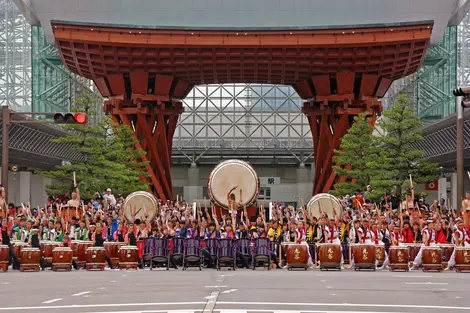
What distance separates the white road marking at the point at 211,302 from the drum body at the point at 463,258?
40.9 ft

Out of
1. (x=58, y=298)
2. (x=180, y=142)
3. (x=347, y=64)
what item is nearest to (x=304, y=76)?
(x=347, y=64)

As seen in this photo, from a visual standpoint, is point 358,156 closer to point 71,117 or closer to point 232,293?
point 71,117

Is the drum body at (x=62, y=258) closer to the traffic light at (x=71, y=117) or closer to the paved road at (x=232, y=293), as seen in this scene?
the paved road at (x=232, y=293)

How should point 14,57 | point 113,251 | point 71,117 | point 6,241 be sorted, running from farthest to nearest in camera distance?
point 14,57 → point 71,117 → point 113,251 → point 6,241

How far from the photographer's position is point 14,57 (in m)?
75.8

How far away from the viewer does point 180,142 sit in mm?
99688

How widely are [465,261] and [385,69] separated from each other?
38.1 metres

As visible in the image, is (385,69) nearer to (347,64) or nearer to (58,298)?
(347,64)

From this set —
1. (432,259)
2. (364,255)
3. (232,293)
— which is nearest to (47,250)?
(364,255)

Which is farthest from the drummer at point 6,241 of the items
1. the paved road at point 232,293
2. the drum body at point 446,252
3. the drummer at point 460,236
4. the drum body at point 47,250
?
the drummer at point 460,236

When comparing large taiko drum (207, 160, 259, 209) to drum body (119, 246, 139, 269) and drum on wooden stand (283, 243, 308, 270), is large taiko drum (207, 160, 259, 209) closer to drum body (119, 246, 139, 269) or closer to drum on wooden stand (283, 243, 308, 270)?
drum body (119, 246, 139, 269)

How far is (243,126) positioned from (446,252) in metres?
70.2

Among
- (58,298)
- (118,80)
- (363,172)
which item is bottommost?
(58,298)

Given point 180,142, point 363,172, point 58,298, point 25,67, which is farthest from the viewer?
point 180,142
